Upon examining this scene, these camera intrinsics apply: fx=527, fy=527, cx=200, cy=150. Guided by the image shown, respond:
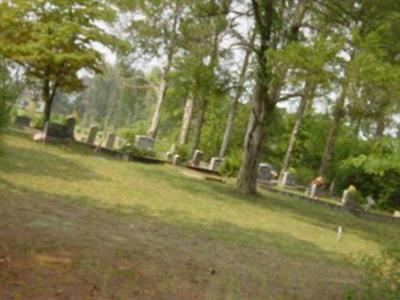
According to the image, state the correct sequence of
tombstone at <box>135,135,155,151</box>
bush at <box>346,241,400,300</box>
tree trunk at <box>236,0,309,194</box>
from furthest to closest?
tombstone at <box>135,135,155,151</box>, tree trunk at <box>236,0,309,194</box>, bush at <box>346,241,400,300</box>

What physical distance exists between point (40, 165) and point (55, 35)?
26.8 ft

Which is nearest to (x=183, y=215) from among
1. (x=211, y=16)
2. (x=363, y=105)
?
(x=363, y=105)

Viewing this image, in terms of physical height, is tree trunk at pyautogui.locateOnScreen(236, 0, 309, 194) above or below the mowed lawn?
above

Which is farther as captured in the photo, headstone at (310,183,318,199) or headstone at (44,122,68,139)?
headstone at (310,183,318,199)

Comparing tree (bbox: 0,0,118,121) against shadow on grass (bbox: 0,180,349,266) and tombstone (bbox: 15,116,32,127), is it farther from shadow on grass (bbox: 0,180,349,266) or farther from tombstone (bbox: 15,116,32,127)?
shadow on grass (bbox: 0,180,349,266)

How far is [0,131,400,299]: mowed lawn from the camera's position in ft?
18.0

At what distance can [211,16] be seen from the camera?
1864 centimetres

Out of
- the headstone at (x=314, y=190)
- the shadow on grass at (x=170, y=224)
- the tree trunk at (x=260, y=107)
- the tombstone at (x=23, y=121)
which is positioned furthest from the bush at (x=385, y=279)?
the tombstone at (x=23, y=121)

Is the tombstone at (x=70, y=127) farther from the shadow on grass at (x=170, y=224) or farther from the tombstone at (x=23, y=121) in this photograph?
the shadow on grass at (x=170, y=224)

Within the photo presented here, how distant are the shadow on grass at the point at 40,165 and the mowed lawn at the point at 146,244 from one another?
0.05 meters

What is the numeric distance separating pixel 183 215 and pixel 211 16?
9975 millimetres

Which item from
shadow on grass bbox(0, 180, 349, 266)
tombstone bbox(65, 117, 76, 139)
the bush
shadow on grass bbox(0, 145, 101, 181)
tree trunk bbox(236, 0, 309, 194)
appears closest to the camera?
the bush

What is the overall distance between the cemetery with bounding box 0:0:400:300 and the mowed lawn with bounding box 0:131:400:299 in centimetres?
4

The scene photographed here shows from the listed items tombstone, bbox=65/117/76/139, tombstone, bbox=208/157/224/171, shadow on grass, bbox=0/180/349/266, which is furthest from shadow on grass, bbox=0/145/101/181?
tombstone, bbox=208/157/224/171
